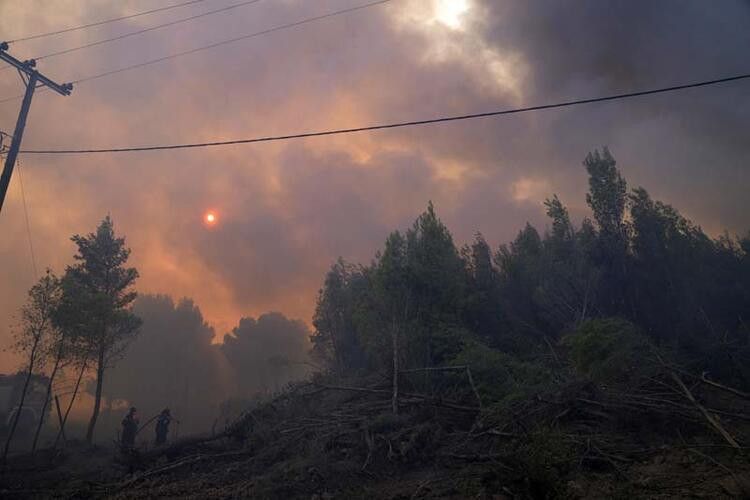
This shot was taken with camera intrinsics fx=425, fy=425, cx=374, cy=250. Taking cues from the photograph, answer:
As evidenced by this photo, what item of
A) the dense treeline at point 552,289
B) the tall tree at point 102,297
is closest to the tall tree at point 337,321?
the dense treeline at point 552,289

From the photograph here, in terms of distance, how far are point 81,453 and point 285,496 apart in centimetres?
1699

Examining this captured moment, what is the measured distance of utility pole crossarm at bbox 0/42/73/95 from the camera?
12852mm

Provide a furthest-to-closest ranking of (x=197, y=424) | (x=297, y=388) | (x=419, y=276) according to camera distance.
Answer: (x=197, y=424) < (x=419, y=276) < (x=297, y=388)

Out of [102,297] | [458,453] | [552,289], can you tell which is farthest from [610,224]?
[102,297]

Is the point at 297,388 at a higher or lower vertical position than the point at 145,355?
lower

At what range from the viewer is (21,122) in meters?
13.2

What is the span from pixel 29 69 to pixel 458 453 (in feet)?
56.6

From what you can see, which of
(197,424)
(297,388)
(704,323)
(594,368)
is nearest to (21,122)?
(297,388)

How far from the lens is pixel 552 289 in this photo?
31.8m

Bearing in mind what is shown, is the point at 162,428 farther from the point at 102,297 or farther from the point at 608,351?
the point at 608,351

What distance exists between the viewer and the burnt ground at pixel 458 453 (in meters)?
7.72

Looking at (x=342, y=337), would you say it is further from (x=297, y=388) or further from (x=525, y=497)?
(x=525, y=497)

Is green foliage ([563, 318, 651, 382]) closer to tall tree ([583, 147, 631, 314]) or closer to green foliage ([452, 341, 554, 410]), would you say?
green foliage ([452, 341, 554, 410])

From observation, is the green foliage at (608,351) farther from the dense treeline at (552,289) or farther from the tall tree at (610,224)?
the tall tree at (610,224)
